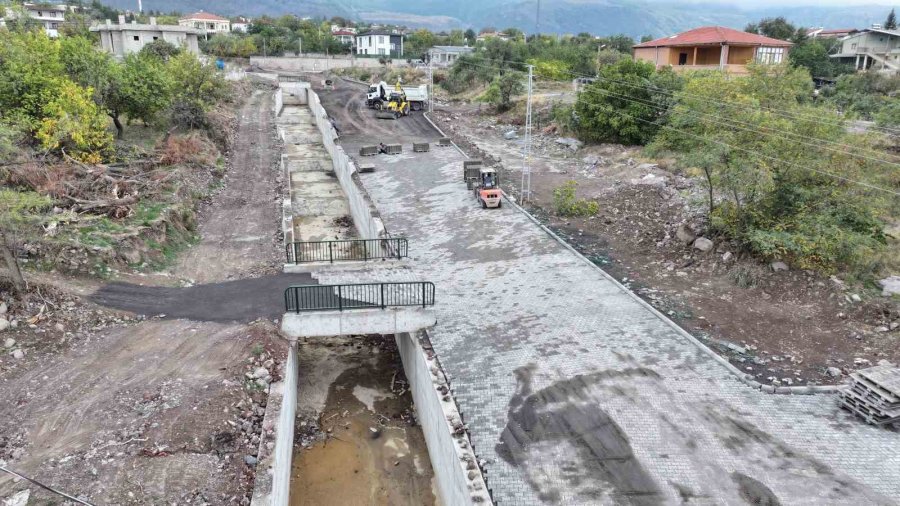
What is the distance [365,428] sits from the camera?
13875 mm

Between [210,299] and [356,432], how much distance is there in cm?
528

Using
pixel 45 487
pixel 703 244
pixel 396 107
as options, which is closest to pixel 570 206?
pixel 703 244

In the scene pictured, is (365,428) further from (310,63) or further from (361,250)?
(310,63)

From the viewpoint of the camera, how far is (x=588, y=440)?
1002cm

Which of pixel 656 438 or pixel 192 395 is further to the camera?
pixel 192 395

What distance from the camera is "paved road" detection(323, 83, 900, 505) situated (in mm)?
9031

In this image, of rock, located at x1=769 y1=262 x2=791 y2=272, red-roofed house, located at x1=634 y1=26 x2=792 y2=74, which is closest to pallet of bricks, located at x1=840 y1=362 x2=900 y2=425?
rock, located at x1=769 y1=262 x2=791 y2=272

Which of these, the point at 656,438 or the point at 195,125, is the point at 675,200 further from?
the point at 195,125

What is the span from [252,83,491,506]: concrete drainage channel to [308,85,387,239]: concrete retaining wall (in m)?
3.78

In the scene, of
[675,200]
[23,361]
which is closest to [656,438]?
[23,361]

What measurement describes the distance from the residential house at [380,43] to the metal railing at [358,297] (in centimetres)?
9765

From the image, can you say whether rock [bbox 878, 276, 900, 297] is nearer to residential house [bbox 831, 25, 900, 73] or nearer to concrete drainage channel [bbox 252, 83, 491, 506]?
concrete drainage channel [bbox 252, 83, 491, 506]

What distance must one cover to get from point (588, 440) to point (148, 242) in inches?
583

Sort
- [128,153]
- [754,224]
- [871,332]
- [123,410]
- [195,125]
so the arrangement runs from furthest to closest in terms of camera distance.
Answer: [195,125]
[128,153]
[754,224]
[871,332]
[123,410]
